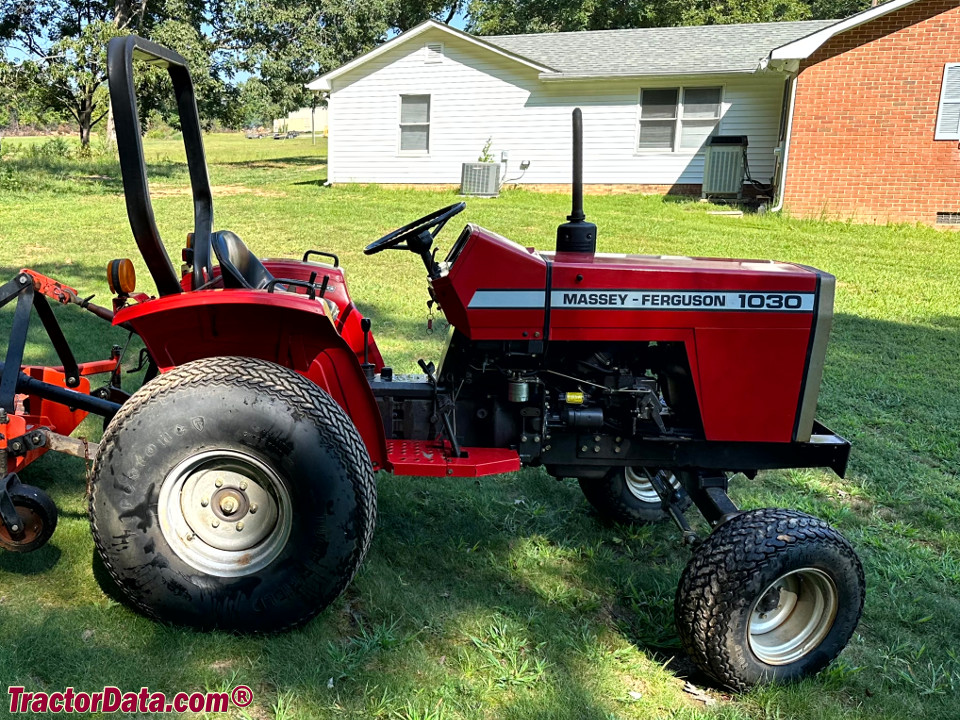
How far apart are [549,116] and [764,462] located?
1398 cm

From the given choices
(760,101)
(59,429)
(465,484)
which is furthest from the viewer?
(760,101)

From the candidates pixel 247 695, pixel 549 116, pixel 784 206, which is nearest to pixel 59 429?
pixel 247 695

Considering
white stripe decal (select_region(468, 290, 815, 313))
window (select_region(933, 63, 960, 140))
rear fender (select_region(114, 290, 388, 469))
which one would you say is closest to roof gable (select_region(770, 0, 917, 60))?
window (select_region(933, 63, 960, 140))

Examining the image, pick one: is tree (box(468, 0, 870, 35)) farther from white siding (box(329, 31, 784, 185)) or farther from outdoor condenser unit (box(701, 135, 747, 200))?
outdoor condenser unit (box(701, 135, 747, 200))

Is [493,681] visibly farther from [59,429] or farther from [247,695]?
[59,429]

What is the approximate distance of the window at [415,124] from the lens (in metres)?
16.4

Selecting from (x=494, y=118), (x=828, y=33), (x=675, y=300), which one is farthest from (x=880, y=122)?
(x=675, y=300)

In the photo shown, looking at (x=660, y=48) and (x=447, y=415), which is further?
(x=660, y=48)

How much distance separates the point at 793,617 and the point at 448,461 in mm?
1241

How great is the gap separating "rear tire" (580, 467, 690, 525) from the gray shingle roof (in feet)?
42.5

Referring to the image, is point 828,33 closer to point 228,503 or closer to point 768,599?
point 768,599

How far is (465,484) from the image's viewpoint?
157 inches

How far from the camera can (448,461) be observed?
111 inches

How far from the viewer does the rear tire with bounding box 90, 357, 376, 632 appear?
2414 mm
